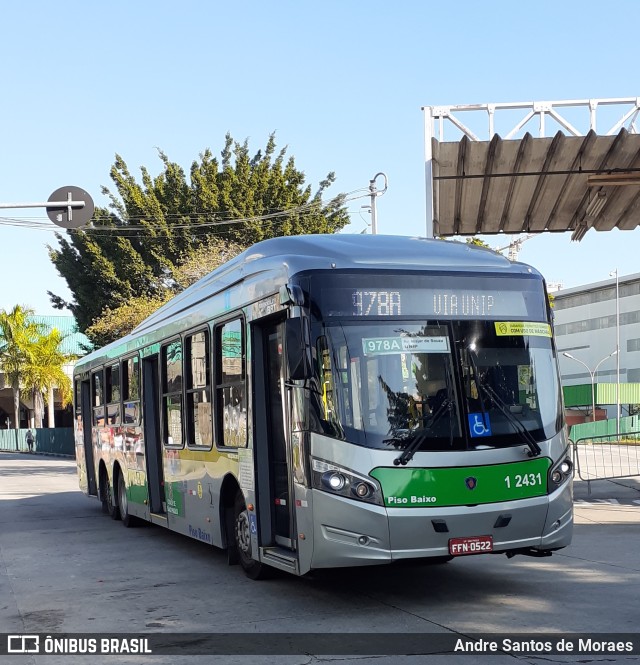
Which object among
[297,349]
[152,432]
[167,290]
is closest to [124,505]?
[152,432]

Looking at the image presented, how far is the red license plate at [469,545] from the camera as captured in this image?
804cm

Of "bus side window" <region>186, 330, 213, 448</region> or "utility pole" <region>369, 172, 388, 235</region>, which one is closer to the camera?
"bus side window" <region>186, 330, 213, 448</region>

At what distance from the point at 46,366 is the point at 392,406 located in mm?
63238

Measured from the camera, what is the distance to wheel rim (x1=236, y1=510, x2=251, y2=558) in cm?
987

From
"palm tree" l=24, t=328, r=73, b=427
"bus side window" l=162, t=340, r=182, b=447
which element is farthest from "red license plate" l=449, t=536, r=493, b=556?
"palm tree" l=24, t=328, r=73, b=427

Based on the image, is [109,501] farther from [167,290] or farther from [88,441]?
[167,290]

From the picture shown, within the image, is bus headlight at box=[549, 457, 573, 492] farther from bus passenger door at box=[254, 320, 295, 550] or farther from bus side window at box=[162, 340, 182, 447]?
bus side window at box=[162, 340, 182, 447]

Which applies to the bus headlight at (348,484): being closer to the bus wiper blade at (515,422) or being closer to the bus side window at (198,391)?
the bus wiper blade at (515,422)

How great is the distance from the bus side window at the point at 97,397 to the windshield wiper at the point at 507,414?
10639mm

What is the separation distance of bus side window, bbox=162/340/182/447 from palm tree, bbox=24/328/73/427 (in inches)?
2238

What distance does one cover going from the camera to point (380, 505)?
7.96 metres

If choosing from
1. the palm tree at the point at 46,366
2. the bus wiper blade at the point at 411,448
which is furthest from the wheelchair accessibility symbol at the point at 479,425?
the palm tree at the point at 46,366

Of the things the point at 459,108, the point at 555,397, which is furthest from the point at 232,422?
the point at 459,108

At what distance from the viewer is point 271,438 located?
938 cm
